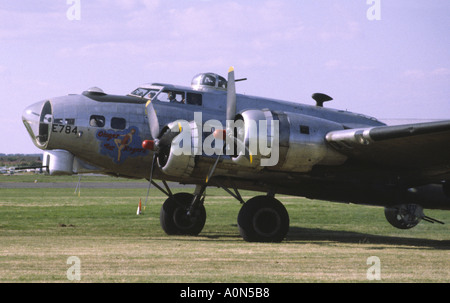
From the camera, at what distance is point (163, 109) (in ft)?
53.7

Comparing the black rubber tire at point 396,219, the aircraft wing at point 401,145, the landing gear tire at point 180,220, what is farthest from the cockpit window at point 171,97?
the black rubber tire at point 396,219

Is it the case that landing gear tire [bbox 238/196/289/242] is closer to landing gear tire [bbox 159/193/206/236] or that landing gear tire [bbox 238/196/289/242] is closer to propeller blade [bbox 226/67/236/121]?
propeller blade [bbox 226/67/236/121]

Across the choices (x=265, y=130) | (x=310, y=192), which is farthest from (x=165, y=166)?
(x=310, y=192)

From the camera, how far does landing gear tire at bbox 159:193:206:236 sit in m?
18.2

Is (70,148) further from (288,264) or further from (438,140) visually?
(438,140)

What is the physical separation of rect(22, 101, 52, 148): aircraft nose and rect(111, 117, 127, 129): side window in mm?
1571

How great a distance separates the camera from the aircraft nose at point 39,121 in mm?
15523

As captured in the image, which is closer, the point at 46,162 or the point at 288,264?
the point at 288,264

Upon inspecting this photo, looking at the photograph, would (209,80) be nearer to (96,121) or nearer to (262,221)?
(96,121)

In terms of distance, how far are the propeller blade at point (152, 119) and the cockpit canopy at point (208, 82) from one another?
72.1 inches

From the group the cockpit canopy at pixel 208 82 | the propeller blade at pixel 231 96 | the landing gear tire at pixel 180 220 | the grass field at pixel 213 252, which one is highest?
the cockpit canopy at pixel 208 82

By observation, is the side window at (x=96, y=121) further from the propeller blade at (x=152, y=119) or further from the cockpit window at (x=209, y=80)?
the cockpit window at (x=209, y=80)

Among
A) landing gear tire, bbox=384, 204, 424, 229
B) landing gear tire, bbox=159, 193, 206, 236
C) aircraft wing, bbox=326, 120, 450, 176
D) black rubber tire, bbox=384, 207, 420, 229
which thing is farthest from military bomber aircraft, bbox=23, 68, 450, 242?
black rubber tire, bbox=384, 207, 420, 229

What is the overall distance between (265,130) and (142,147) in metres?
3.72
